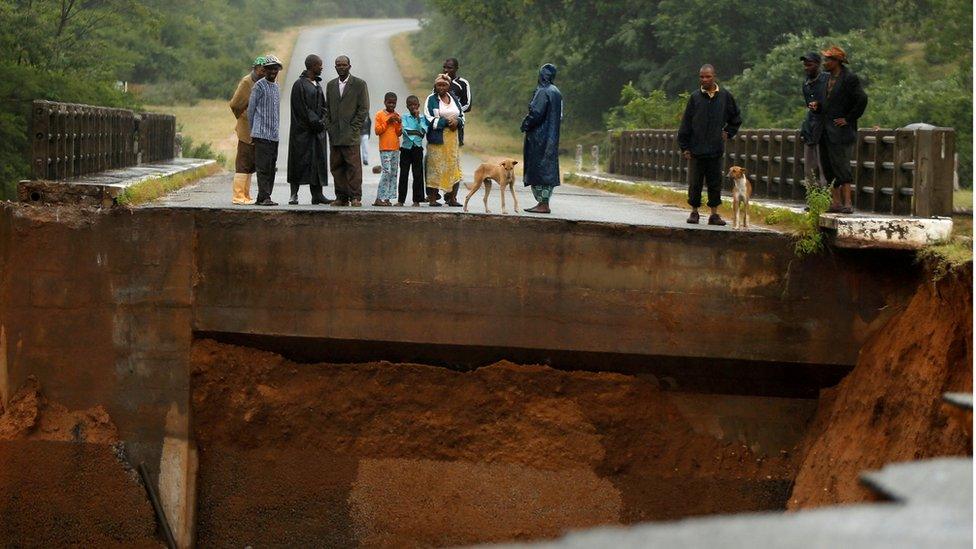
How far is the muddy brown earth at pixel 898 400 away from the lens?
11508 mm

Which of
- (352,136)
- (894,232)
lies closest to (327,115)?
(352,136)

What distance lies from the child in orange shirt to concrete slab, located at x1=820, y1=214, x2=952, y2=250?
5.09 meters

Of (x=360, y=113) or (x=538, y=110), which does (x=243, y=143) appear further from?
(x=538, y=110)

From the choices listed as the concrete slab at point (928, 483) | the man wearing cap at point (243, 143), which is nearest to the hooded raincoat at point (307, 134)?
the man wearing cap at point (243, 143)

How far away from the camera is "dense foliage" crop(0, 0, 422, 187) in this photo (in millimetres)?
28109

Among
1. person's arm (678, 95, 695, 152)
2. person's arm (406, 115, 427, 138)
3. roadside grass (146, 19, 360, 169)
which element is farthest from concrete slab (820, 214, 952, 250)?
roadside grass (146, 19, 360, 169)

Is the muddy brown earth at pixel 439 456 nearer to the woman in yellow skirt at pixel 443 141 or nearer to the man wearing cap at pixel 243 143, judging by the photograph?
the man wearing cap at pixel 243 143

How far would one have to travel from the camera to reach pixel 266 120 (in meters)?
14.8

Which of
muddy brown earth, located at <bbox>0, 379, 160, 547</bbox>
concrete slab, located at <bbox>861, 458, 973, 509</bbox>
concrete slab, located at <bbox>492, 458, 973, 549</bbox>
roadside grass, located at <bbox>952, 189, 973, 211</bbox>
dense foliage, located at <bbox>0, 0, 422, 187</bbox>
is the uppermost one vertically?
dense foliage, located at <bbox>0, 0, 422, 187</bbox>

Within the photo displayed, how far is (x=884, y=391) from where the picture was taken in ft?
40.9

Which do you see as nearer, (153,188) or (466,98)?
(466,98)

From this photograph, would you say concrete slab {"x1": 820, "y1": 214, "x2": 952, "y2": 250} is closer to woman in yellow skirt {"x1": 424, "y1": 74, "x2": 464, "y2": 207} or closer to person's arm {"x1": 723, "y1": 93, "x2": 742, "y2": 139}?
person's arm {"x1": 723, "y1": 93, "x2": 742, "y2": 139}

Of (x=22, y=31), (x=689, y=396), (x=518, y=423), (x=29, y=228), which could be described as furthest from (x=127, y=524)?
(x=22, y=31)

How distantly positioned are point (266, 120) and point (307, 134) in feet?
1.65
